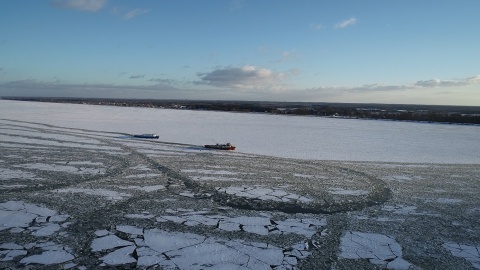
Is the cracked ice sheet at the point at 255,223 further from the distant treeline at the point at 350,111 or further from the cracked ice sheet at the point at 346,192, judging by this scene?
the distant treeline at the point at 350,111

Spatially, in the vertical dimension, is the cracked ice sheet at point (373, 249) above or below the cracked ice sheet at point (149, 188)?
below

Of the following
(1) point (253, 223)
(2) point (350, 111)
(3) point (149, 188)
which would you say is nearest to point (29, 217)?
(3) point (149, 188)

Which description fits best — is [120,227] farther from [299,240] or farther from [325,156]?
[325,156]

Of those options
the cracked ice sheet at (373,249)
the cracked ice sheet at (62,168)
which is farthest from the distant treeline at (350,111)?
the cracked ice sheet at (62,168)

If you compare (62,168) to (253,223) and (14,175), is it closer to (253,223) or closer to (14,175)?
(14,175)

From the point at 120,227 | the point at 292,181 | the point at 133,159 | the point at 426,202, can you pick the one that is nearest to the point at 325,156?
the point at 292,181
